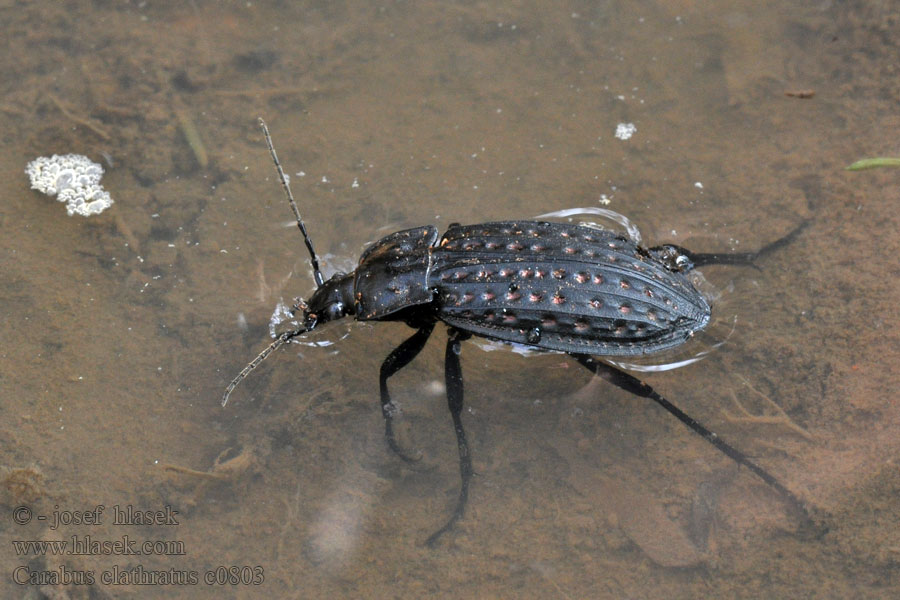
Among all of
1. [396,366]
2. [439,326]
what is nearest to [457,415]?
[396,366]

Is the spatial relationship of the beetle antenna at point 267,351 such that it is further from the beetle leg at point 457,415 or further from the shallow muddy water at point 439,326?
the beetle leg at point 457,415

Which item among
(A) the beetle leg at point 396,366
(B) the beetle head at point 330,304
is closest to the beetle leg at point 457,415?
(A) the beetle leg at point 396,366

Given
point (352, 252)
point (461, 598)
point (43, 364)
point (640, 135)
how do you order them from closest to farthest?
point (461, 598), point (43, 364), point (352, 252), point (640, 135)

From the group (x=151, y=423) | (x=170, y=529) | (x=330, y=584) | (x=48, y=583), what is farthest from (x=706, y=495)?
(x=48, y=583)

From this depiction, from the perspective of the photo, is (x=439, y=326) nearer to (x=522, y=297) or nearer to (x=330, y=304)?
(x=330, y=304)

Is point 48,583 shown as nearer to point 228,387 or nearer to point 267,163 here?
point 228,387

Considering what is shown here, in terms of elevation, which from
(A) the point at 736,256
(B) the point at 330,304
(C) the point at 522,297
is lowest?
(B) the point at 330,304
